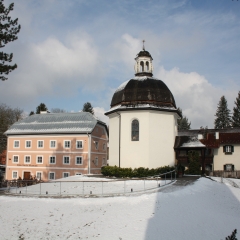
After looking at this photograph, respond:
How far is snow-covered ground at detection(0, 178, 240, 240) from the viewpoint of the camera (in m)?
12.3

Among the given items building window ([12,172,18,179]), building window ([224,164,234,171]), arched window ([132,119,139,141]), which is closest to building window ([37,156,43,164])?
building window ([12,172,18,179])

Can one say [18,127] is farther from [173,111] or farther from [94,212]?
[94,212]

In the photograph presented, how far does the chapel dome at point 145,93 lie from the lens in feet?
87.4

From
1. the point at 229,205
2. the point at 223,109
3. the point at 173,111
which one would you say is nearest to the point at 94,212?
the point at 229,205

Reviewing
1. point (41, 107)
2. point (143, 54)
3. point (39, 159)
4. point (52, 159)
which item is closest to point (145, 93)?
point (143, 54)

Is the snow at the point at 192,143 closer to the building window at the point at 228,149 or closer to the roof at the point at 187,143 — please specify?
the roof at the point at 187,143

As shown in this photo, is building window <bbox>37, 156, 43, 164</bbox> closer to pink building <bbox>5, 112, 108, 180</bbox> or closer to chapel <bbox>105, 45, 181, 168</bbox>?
pink building <bbox>5, 112, 108, 180</bbox>

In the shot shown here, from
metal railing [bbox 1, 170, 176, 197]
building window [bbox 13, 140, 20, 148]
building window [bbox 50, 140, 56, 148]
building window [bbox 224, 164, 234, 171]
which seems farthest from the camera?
building window [bbox 13, 140, 20, 148]

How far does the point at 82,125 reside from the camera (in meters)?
38.1

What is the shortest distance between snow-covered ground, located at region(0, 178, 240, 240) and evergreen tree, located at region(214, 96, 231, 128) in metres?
52.3

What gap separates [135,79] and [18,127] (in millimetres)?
20841

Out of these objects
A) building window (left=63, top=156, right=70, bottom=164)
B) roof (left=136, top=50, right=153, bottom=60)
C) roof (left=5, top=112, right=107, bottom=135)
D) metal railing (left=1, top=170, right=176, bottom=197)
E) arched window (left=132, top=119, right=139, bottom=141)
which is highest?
roof (left=136, top=50, right=153, bottom=60)

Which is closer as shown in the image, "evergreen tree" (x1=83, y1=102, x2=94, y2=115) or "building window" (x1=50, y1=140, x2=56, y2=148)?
"building window" (x1=50, y1=140, x2=56, y2=148)

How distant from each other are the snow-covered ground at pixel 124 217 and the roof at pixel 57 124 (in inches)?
812
